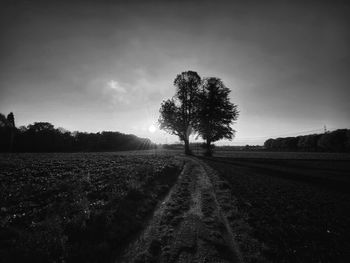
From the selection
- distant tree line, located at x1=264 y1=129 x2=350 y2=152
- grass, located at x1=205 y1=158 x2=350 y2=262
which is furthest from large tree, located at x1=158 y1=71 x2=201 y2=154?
distant tree line, located at x1=264 y1=129 x2=350 y2=152

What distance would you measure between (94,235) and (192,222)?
3.66m

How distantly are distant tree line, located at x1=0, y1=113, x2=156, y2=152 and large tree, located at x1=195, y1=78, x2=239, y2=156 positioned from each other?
53.6 meters

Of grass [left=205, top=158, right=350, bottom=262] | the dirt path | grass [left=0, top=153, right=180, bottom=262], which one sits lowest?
the dirt path

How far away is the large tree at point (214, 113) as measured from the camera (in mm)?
42844

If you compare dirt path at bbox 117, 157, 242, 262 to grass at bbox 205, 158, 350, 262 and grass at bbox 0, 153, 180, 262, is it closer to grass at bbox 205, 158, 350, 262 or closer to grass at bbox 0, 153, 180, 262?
grass at bbox 0, 153, 180, 262

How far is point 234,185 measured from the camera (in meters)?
13.2

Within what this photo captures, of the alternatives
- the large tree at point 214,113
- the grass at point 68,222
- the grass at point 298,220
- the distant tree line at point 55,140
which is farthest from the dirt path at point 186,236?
the distant tree line at point 55,140

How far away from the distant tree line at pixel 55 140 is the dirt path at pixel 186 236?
3089 inches

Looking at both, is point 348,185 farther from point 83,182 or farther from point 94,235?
point 83,182

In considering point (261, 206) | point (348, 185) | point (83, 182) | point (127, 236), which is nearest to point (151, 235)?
point (127, 236)

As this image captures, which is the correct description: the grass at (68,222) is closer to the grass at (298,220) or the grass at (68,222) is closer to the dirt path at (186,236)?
the dirt path at (186,236)

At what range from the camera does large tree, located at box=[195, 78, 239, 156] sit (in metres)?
42.8

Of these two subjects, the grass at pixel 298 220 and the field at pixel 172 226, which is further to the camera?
the grass at pixel 298 220

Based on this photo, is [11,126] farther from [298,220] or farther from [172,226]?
[298,220]
